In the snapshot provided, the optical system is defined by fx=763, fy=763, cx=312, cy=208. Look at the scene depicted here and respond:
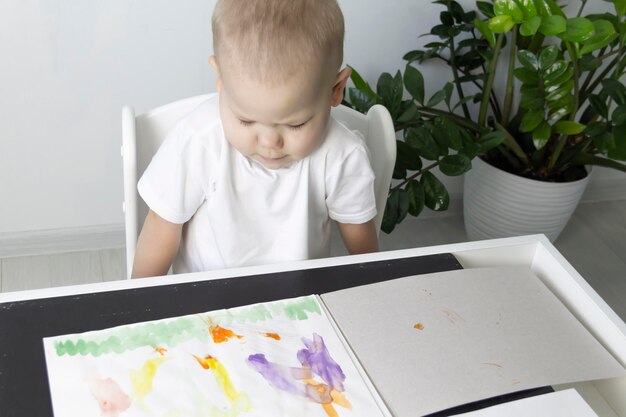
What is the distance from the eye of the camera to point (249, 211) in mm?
1109

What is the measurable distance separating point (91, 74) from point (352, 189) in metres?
1.00

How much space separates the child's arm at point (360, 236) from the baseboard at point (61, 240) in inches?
44.1

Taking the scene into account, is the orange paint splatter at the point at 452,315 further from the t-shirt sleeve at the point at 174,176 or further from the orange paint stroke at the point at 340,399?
the t-shirt sleeve at the point at 174,176

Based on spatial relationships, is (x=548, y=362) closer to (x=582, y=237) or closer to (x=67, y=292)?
(x=67, y=292)

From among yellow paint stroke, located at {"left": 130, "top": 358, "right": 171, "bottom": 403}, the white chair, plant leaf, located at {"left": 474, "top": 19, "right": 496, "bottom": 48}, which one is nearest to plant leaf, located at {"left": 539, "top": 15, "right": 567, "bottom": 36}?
plant leaf, located at {"left": 474, "top": 19, "right": 496, "bottom": 48}

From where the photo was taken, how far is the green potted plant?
173 centimetres

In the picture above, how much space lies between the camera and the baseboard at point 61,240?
6.79 ft

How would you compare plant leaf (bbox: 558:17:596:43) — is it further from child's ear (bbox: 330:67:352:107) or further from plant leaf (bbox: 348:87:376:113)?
child's ear (bbox: 330:67:352:107)

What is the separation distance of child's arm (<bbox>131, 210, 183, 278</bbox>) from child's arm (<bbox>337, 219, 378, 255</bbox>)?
0.83ft

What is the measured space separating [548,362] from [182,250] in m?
0.59

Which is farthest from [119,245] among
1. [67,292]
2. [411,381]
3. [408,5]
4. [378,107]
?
[411,381]

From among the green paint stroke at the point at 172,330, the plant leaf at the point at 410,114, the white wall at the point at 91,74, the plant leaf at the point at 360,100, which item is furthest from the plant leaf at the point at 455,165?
the green paint stroke at the point at 172,330

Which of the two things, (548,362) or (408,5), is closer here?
(548,362)

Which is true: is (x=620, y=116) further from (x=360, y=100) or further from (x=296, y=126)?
(x=296, y=126)
